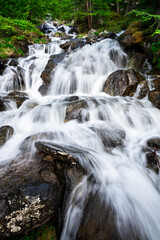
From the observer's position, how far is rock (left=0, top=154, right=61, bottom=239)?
2.05 metres

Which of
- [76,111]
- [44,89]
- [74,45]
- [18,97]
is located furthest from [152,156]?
[74,45]

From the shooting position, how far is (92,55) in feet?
34.7

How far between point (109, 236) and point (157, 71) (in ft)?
30.2

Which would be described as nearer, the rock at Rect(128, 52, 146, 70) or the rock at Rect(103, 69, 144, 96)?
the rock at Rect(103, 69, 144, 96)

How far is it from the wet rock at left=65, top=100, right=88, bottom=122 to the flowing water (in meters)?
0.15

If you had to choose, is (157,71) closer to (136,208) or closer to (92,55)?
(92,55)

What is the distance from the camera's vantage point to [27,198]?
2227 mm

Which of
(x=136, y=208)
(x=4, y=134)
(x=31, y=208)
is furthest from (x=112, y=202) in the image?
(x=4, y=134)

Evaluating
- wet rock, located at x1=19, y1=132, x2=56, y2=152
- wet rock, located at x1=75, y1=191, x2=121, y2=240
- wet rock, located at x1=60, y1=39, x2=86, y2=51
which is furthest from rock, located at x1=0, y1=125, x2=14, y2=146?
wet rock, located at x1=60, y1=39, x2=86, y2=51

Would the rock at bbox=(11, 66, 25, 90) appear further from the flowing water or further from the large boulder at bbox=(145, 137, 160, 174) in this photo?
the large boulder at bbox=(145, 137, 160, 174)

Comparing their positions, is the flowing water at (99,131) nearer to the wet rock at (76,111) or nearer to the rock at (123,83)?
the wet rock at (76,111)

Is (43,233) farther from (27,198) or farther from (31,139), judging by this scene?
(31,139)

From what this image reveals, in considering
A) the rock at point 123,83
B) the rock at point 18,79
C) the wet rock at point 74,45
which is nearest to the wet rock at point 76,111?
the rock at point 123,83

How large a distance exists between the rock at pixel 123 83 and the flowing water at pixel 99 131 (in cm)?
58
